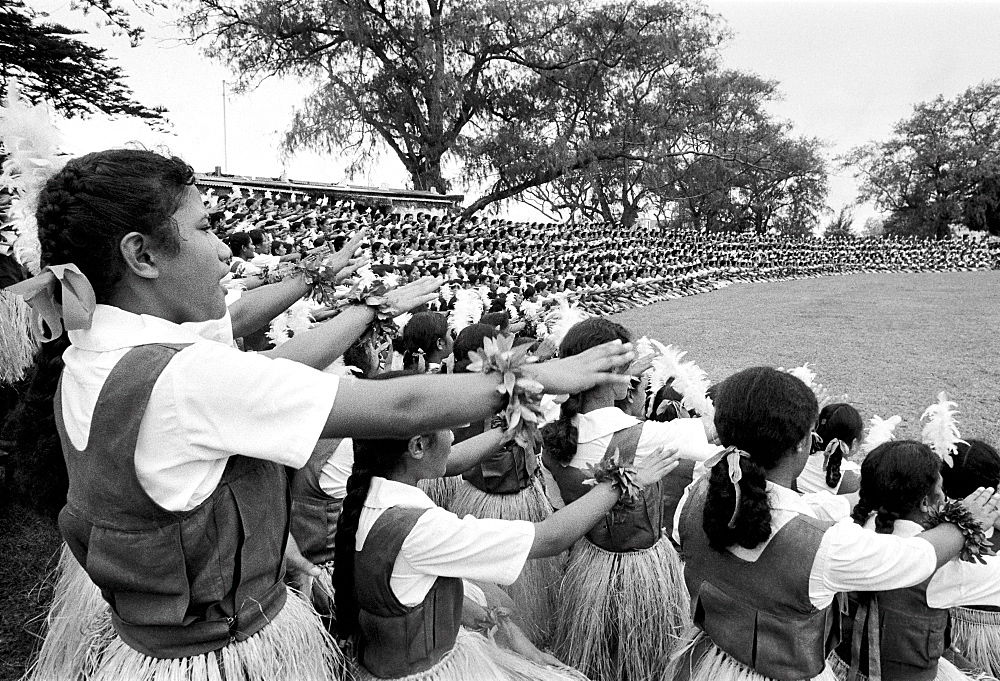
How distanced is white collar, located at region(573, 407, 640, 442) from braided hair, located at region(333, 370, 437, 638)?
0.87m

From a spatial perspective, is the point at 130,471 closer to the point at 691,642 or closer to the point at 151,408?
the point at 151,408

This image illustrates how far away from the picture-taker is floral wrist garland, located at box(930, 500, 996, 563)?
152 cm

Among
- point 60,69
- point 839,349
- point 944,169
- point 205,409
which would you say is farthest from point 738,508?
point 944,169

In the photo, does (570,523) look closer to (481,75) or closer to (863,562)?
(863,562)

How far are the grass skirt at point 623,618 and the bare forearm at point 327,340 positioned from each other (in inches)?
47.7

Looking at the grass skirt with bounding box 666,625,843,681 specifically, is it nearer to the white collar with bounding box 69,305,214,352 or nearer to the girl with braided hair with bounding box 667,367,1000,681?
the girl with braided hair with bounding box 667,367,1000,681

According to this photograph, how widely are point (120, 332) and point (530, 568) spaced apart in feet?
6.28

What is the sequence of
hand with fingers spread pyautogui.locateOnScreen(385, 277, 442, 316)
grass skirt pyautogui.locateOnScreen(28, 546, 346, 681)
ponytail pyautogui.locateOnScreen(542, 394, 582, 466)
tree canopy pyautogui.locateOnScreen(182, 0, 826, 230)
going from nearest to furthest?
grass skirt pyautogui.locateOnScreen(28, 546, 346, 681) < hand with fingers spread pyautogui.locateOnScreen(385, 277, 442, 316) < ponytail pyautogui.locateOnScreen(542, 394, 582, 466) < tree canopy pyautogui.locateOnScreen(182, 0, 826, 230)

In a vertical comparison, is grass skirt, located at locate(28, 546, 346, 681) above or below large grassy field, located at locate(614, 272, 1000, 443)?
above

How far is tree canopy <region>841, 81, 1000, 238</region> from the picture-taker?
32.9 metres

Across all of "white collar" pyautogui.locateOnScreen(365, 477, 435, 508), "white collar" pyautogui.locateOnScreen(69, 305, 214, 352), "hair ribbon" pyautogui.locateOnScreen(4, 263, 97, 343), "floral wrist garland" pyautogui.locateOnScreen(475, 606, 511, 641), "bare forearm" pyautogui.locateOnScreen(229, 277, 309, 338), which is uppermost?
"hair ribbon" pyautogui.locateOnScreen(4, 263, 97, 343)

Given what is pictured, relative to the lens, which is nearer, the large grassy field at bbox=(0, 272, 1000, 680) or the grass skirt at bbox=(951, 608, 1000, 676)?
the grass skirt at bbox=(951, 608, 1000, 676)

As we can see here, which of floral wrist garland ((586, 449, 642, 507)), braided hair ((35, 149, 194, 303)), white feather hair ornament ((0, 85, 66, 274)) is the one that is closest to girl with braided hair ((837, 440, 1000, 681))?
floral wrist garland ((586, 449, 642, 507))

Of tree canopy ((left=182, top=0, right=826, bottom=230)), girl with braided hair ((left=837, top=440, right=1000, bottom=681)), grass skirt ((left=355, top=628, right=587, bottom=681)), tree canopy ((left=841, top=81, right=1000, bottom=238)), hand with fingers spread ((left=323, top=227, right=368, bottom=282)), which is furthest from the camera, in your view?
tree canopy ((left=841, top=81, right=1000, bottom=238))
